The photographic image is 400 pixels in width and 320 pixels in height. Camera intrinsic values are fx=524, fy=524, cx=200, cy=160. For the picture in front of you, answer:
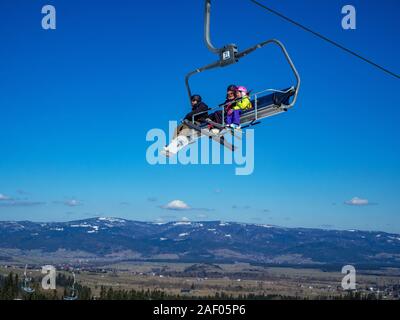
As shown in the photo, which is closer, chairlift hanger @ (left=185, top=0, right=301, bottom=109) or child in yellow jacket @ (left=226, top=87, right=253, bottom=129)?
chairlift hanger @ (left=185, top=0, right=301, bottom=109)

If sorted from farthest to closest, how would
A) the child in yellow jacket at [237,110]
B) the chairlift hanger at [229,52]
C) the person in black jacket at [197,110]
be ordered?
the person in black jacket at [197,110], the child in yellow jacket at [237,110], the chairlift hanger at [229,52]

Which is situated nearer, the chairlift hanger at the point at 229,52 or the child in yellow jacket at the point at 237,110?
the chairlift hanger at the point at 229,52

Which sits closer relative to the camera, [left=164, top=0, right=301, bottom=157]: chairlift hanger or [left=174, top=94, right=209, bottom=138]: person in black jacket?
[left=164, top=0, right=301, bottom=157]: chairlift hanger

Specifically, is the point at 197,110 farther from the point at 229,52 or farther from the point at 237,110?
the point at 229,52

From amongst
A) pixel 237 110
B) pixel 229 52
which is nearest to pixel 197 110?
pixel 237 110

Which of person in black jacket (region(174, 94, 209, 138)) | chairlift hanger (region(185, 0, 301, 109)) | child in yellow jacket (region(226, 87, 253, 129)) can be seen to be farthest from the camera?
person in black jacket (region(174, 94, 209, 138))

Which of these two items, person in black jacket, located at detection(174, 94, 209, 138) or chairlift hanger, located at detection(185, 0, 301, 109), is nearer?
chairlift hanger, located at detection(185, 0, 301, 109)

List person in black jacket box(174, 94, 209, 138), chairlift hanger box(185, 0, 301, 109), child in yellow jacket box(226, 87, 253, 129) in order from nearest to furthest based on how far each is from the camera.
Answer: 1. chairlift hanger box(185, 0, 301, 109)
2. child in yellow jacket box(226, 87, 253, 129)
3. person in black jacket box(174, 94, 209, 138)

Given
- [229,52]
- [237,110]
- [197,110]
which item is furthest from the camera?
[197,110]

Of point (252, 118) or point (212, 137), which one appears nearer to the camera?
point (252, 118)
